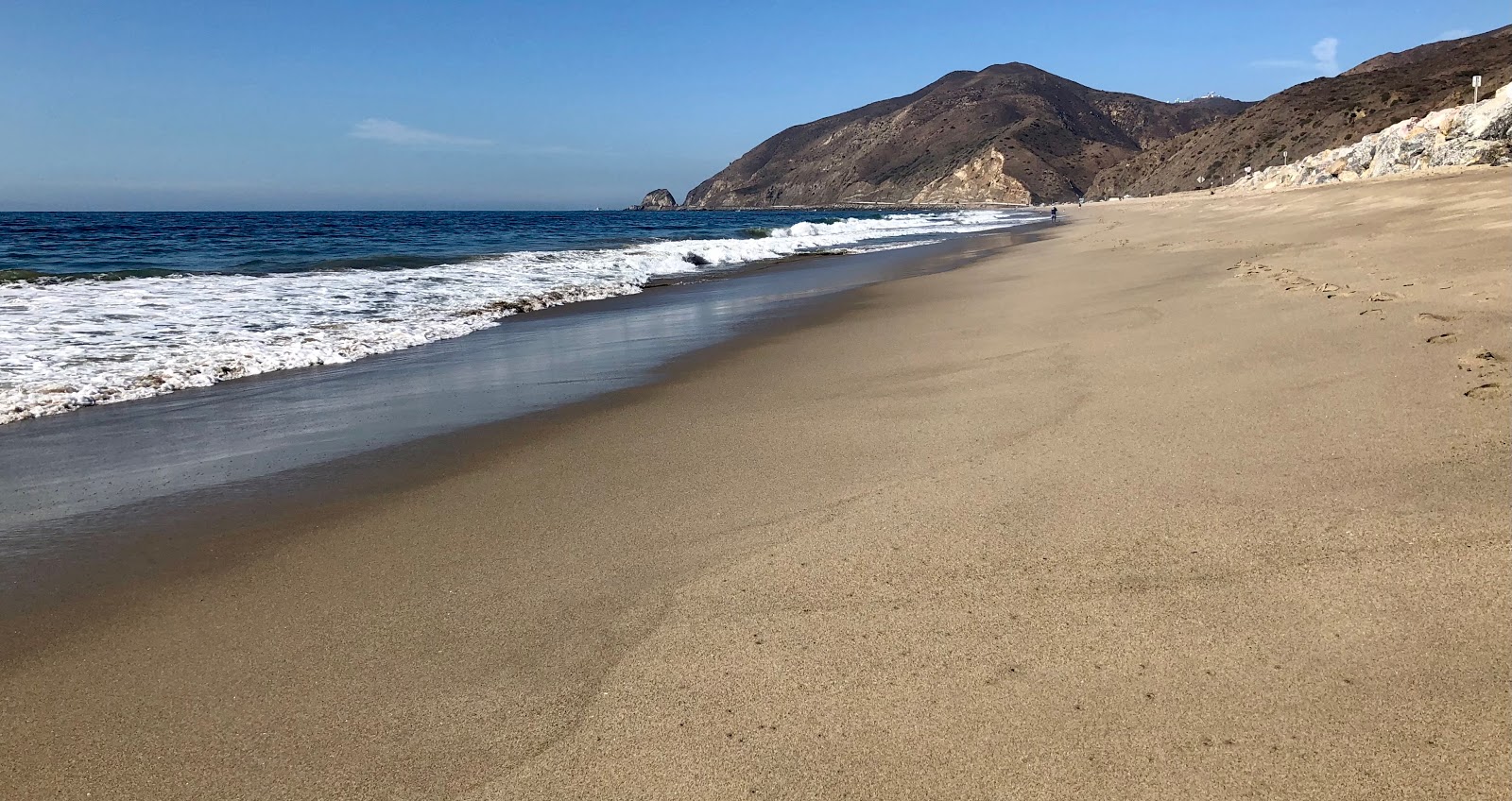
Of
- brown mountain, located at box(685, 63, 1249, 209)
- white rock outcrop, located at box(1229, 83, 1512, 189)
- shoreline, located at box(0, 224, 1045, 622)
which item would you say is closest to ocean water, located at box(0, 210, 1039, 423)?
shoreline, located at box(0, 224, 1045, 622)

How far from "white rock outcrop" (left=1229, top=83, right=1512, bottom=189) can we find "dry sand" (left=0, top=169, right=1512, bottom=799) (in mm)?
20915

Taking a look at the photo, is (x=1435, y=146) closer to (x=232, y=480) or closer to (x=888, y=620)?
(x=888, y=620)

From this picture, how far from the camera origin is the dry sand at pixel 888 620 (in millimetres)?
1695

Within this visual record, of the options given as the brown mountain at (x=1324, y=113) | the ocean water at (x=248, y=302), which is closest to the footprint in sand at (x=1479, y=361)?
the ocean water at (x=248, y=302)

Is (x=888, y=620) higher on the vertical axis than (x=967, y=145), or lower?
lower

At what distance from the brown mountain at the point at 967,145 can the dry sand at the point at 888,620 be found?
117356 mm

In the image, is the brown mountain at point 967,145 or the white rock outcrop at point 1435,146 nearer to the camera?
the white rock outcrop at point 1435,146

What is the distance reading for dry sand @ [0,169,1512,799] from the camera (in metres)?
1.70

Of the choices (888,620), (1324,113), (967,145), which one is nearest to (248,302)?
(888,620)

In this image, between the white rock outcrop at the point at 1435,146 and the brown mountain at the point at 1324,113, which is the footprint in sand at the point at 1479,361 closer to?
the white rock outcrop at the point at 1435,146

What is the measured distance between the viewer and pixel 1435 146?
74.0ft

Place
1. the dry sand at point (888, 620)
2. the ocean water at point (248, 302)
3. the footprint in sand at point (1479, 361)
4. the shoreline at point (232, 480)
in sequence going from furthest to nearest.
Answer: the ocean water at point (248, 302) < the footprint in sand at point (1479, 361) < the shoreline at point (232, 480) < the dry sand at point (888, 620)

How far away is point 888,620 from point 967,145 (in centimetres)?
15110

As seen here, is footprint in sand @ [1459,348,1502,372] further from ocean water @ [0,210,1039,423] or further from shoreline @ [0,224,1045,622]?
ocean water @ [0,210,1039,423]
